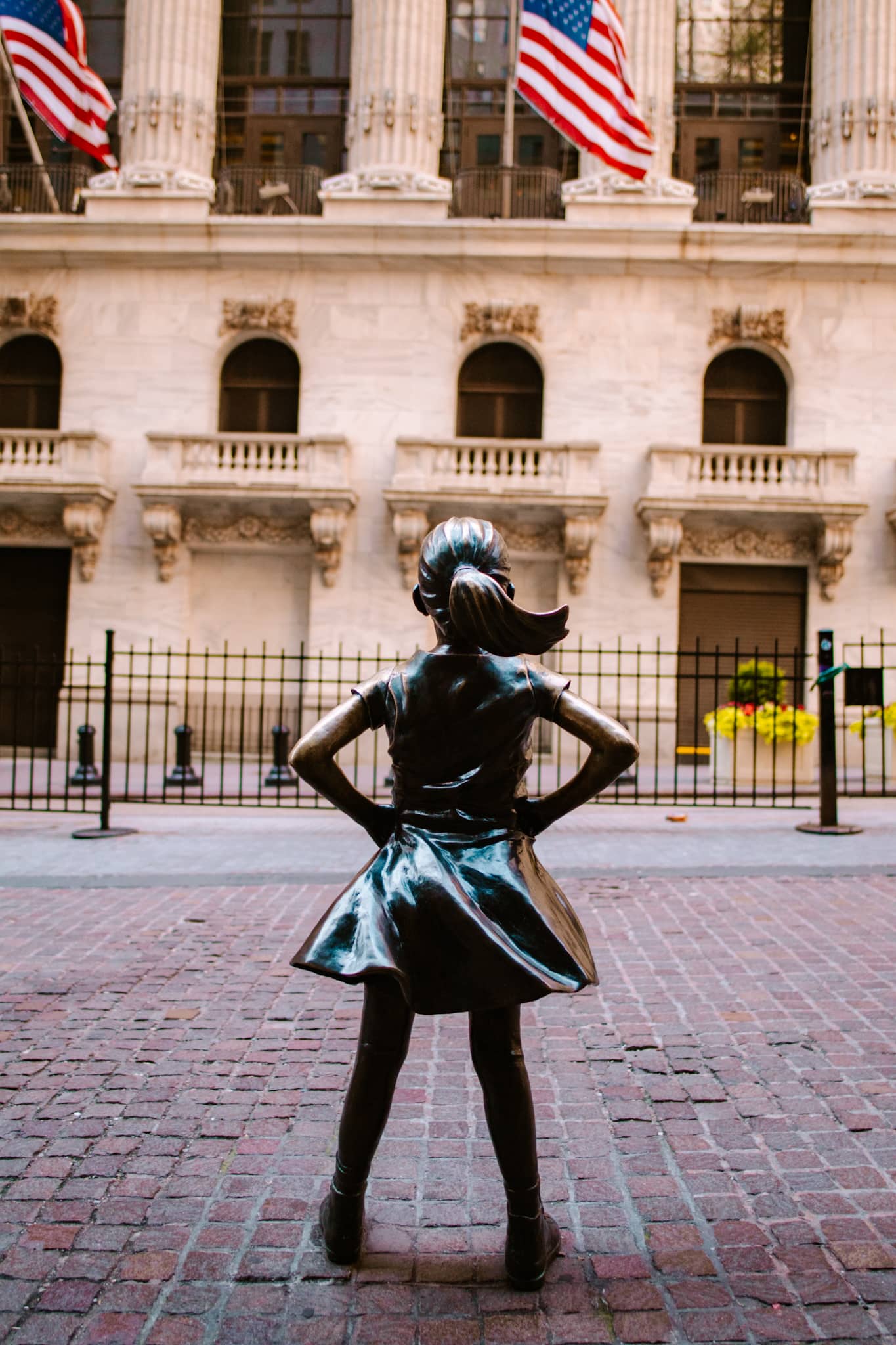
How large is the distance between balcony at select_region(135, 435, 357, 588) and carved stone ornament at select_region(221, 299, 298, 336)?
240cm

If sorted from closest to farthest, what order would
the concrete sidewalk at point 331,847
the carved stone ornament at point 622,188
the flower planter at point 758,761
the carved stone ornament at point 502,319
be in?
the concrete sidewalk at point 331,847
the flower planter at point 758,761
the carved stone ornament at point 622,188
the carved stone ornament at point 502,319

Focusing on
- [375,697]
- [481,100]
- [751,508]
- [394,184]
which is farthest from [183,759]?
[481,100]

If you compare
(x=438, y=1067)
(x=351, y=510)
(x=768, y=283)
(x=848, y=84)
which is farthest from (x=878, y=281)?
(x=438, y=1067)

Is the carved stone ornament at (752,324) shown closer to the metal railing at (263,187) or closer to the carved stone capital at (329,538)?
the carved stone capital at (329,538)

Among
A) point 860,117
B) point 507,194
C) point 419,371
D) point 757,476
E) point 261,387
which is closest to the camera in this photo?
point 757,476

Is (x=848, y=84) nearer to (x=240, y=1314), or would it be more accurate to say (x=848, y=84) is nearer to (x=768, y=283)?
(x=768, y=283)

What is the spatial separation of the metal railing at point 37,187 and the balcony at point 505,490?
909cm

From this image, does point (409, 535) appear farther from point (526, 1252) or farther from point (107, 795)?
point (526, 1252)

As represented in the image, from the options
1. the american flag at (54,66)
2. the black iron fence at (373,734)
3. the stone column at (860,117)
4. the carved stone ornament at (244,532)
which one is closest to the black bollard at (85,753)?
the black iron fence at (373,734)

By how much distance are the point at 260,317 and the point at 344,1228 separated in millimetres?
18262

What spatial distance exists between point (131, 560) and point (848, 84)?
1599 centimetres

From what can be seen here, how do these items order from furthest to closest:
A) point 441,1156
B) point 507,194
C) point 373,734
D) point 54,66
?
point 507,194 < point 54,66 < point 373,734 < point 441,1156

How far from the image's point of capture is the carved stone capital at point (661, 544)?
17.1 meters

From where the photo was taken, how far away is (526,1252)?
2.31 m
